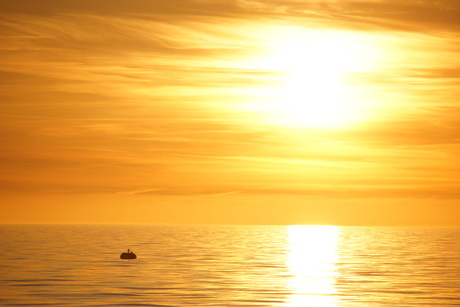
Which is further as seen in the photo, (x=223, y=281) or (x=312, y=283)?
(x=312, y=283)

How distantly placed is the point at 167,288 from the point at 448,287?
36.9 metres

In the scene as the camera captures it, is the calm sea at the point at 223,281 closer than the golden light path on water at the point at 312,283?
Yes

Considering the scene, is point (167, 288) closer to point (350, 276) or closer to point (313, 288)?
point (313, 288)

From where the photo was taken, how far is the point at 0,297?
3098 inches

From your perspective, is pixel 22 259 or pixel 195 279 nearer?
pixel 195 279

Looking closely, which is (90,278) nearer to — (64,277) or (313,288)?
(64,277)

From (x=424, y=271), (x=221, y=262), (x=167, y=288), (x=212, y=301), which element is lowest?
(x=212, y=301)

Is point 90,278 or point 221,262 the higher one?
point 221,262

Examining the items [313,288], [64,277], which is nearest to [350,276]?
[313,288]

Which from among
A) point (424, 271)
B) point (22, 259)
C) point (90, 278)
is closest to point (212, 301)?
point (90, 278)

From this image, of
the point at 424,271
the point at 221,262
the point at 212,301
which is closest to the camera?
the point at 212,301

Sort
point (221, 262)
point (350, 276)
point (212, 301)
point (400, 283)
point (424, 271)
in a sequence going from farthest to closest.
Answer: point (221, 262), point (424, 271), point (350, 276), point (400, 283), point (212, 301)

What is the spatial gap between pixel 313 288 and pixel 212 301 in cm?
1926

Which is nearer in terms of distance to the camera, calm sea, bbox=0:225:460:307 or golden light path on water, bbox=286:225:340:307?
calm sea, bbox=0:225:460:307
